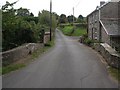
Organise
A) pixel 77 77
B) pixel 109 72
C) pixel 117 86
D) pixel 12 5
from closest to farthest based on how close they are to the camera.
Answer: pixel 117 86 < pixel 77 77 < pixel 109 72 < pixel 12 5

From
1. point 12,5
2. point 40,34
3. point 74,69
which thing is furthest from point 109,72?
point 40,34

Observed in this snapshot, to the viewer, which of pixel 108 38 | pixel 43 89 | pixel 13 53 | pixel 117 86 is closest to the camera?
pixel 43 89

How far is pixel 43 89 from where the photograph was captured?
1114 cm

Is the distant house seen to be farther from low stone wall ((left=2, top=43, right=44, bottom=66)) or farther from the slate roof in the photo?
low stone wall ((left=2, top=43, right=44, bottom=66))

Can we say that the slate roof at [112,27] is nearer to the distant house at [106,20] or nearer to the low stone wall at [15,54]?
the distant house at [106,20]

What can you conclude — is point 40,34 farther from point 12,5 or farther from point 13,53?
point 13,53

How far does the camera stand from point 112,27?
37.3 m

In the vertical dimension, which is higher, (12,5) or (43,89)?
(12,5)

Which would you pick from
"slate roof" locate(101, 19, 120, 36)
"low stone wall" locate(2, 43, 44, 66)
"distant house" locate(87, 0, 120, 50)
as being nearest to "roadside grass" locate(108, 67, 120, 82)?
"low stone wall" locate(2, 43, 44, 66)

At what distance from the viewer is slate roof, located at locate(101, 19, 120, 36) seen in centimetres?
3528

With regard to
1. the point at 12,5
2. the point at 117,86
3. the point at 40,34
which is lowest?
the point at 117,86

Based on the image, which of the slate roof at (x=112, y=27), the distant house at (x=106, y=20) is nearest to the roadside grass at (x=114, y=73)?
the slate roof at (x=112, y=27)

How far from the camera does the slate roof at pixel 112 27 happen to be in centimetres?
3528

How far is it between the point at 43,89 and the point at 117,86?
3.50m
